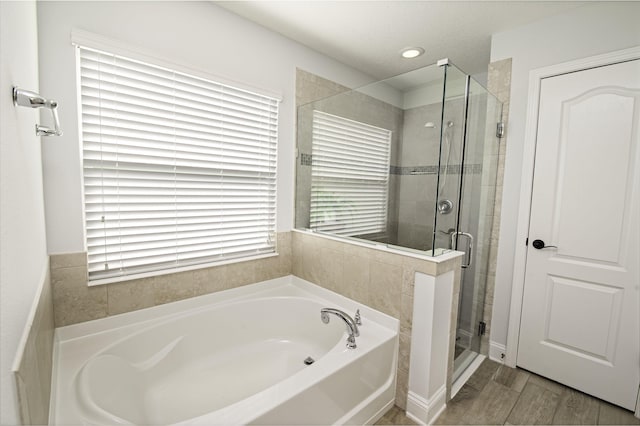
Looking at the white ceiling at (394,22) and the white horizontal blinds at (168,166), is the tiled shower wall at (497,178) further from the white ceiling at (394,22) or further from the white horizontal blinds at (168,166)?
the white horizontal blinds at (168,166)

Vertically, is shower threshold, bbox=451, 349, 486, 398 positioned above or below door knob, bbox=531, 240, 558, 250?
below

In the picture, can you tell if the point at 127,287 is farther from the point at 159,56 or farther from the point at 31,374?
the point at 159,56

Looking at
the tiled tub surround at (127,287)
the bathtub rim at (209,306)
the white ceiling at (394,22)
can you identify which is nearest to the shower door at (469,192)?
the white ceiling at (394,22)

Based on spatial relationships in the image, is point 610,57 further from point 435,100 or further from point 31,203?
point 31,203

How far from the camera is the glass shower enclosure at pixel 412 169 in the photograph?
1.84 metres

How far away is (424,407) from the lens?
66.0 inches

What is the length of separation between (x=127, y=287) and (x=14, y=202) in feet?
3.82

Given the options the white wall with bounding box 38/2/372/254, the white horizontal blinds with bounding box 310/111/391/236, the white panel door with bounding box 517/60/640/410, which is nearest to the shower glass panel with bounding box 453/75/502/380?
the white panel door with bounding box 517/60/640/410

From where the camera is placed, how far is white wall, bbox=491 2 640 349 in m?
1.79

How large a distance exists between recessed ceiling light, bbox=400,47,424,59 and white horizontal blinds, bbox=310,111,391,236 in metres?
0.77

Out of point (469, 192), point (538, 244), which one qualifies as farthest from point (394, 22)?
point (538, 244)

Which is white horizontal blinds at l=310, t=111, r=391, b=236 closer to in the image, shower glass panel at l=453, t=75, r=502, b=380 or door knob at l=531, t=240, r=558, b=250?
shower glass panel at l=453, t=75, r=502, b=380

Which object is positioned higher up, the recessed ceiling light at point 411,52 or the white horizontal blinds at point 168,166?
the recessed ceiling light at point 411,52

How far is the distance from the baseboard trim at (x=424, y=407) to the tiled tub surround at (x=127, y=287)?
4.52 ft
